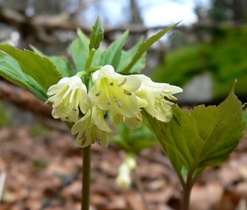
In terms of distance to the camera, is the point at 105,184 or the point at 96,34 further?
the point at 105,184

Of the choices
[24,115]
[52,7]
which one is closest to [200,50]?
[52,7]

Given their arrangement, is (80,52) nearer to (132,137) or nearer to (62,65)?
(62,65)

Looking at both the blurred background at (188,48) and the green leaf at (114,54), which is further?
the blurred background at (188,48)

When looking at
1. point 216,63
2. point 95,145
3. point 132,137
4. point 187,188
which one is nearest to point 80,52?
point 187,188

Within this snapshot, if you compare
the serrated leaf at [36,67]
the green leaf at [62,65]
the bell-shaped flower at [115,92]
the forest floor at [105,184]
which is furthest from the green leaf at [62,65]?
the forest floor at [105,184]

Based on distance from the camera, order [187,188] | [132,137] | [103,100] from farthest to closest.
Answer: [132,137] → [187,188] → [103,100]

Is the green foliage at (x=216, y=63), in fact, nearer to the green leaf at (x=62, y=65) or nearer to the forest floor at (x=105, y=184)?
the forest floor at (x=105, y=184)
